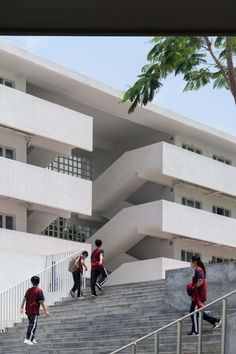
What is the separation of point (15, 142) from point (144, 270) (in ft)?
23.8

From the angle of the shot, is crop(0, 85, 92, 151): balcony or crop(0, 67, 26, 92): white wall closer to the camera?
crop(0, 85, 92, 151): balcony

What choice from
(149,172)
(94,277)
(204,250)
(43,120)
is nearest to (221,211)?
(204,250)

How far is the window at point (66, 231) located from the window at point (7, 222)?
3200 mm

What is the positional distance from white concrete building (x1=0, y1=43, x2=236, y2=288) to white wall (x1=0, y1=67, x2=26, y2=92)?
0.04m

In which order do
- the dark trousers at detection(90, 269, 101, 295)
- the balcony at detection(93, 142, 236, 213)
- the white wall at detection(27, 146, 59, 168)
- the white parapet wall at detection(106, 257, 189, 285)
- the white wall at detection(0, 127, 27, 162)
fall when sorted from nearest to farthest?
1. the dark trousers at detection(90, 269, 101, 295)
2. the white wall at detection(0, 127, 27, 162)
3. the white wall at detection(27, 146, 59, 168)
4. the white parapet wall at detection(106, 257, 189, 285)
5. the balcony at detection(93, 142, 236, 213)

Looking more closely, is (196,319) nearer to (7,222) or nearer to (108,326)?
(108,326)

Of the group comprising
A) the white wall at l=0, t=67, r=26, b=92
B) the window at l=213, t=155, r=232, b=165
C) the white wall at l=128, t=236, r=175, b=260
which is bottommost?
the white wall at l=128, t=236, r=175, b=260

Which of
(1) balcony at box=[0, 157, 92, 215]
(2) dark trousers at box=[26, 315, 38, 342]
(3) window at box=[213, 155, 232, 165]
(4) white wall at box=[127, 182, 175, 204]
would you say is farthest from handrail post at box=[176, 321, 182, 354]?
(3) window at box=[213, 155, 232, 165]

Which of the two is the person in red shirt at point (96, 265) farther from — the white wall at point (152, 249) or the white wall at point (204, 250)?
the white wall at point (204, 250)

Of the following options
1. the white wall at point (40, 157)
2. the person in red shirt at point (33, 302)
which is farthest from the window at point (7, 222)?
the person in red shirt at point (33, 302)

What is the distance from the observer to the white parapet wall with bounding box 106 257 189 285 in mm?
34062

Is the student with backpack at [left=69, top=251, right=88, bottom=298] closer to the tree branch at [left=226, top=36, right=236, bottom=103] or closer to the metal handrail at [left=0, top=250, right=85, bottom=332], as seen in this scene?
the metal handrail at [left=0, top=250, right=85, bottom=332]

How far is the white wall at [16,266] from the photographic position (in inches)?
1037

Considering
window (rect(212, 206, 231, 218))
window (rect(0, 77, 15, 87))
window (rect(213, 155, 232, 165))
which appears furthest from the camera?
window (rect(213, 155, 232, 165))
